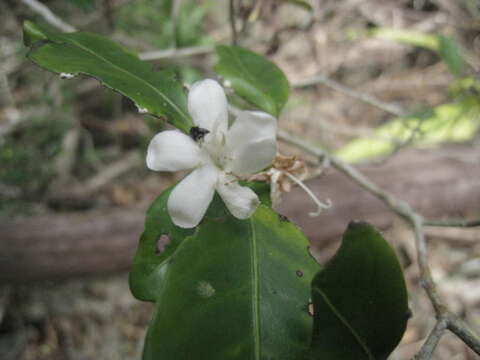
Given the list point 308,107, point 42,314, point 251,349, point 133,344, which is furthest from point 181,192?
point 308,107

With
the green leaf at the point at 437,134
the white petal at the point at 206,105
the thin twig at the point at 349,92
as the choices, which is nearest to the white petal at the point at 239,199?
the white petal at the point at 206,105

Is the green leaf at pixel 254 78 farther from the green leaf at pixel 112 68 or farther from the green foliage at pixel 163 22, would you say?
the green foliage at pixel 163 22

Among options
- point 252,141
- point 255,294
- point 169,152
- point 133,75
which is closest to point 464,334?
point 255,294

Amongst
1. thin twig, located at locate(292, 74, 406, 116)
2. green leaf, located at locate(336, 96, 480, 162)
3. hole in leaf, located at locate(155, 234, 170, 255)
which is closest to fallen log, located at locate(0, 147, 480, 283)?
green leaf, located at locate(336, 96, 480, 162)

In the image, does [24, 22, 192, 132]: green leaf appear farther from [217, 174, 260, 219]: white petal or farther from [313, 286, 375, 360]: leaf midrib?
[313, 286, 375, 360]: leaf midrib

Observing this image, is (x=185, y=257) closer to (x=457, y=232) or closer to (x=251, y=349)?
(x=251, y=349)

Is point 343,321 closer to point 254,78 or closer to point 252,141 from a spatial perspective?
point 252,141

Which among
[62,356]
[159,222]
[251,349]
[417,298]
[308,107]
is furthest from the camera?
[308,107]

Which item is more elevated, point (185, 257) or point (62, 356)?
point (185, 257)
